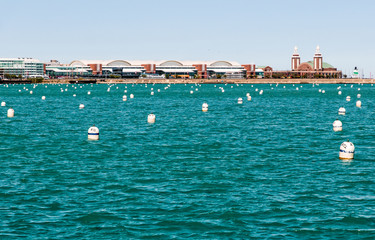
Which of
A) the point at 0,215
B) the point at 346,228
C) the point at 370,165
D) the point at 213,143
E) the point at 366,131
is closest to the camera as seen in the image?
the point at 346,228

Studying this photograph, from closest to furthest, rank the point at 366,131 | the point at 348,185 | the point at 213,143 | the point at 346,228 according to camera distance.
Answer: the point at 346,228, the point at 348,185, the point at 213,143, the point at 366,131

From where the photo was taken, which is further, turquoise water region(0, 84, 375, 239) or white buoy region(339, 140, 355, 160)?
white buoy region(339, 140, 355, 160)

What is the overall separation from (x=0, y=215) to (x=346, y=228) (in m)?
14.0

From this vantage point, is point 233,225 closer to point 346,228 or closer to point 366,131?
point 346,228

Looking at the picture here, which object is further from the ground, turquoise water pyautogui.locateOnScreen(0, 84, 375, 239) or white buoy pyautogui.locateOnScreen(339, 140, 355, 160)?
white buoy pyautogui.locateOnScreen(339, 140, 355, 160)

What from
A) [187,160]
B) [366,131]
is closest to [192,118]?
[366,131]

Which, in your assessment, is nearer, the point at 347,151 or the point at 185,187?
the point at 185,187

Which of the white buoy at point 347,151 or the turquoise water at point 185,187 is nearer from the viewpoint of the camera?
the turquoise water at point 185,187

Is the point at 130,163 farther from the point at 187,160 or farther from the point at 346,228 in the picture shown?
the point at 346,228

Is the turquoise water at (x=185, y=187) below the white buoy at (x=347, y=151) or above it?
below

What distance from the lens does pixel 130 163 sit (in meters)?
35.2

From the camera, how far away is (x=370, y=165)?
34.4m

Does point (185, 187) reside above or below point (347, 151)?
below

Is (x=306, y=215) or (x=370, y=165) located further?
(x=370, y=165)
